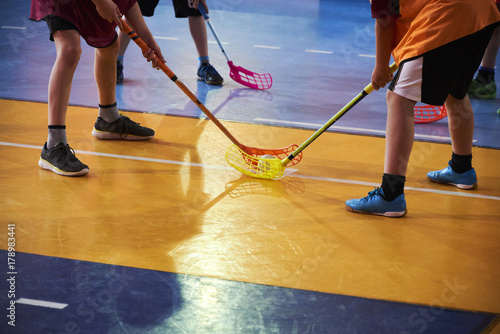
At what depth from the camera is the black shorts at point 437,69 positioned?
113 inches

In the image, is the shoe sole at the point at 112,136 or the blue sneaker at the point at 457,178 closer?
the blue sneaker at the point at 457,178

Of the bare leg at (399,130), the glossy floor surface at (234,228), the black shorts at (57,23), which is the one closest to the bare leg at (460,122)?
the glossy floor surface at (234,228)

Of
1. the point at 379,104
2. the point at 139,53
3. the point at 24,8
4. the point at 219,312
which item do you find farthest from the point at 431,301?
the point at 24,8

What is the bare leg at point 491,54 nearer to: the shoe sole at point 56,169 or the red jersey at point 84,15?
the red jersey at point 84,15

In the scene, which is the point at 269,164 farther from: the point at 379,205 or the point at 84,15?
the point at 84,15

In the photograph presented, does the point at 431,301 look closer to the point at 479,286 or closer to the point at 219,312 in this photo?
the point at 479,286

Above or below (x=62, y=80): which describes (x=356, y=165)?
below

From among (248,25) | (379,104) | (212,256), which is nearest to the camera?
(212,256)

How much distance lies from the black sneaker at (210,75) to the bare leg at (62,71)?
1.99 meters

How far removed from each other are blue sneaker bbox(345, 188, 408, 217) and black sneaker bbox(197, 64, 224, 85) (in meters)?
2.56

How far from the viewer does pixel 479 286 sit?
2490 mm

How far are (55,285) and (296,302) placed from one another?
0.89 m

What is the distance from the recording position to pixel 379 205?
10.2ft

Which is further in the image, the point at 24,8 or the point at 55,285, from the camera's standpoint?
the point at 24,8
